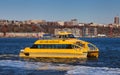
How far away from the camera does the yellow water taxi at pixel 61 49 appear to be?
75256 millimetres

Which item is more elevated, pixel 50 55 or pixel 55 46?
pixel 55 46

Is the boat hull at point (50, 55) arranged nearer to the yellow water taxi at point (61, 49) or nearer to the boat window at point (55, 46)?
the yellow water taxi at point (61, 49)

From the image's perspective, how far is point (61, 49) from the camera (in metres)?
76.1

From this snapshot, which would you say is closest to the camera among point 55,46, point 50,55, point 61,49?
point 61,49

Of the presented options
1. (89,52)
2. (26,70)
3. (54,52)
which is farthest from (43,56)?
(26,70)

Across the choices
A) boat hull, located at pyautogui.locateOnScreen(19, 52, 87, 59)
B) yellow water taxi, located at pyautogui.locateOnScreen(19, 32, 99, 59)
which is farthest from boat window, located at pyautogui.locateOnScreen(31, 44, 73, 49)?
boat hull, located at pyautogui.locateOnScreen(19, 52, 87, 59)

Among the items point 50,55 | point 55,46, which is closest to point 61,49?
point 55,46

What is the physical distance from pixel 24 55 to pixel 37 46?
9.76 ft

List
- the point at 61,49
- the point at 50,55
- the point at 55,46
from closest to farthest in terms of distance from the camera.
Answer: the point at 61,49 < the point at 55,46 < the point at 50,55

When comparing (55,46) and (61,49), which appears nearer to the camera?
(61,49)

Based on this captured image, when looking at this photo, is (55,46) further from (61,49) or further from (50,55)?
(50,55)

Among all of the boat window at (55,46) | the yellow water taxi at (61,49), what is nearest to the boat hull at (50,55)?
the yellow water taxi at (61,49)

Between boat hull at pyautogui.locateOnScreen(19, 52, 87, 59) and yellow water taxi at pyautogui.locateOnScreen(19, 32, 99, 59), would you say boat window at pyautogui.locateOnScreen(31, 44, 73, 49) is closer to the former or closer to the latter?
yellow water taxi at pyautogui.locateOnScreen(19, 32, 99, 59)

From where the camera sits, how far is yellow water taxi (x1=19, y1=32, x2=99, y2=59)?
247 feet
